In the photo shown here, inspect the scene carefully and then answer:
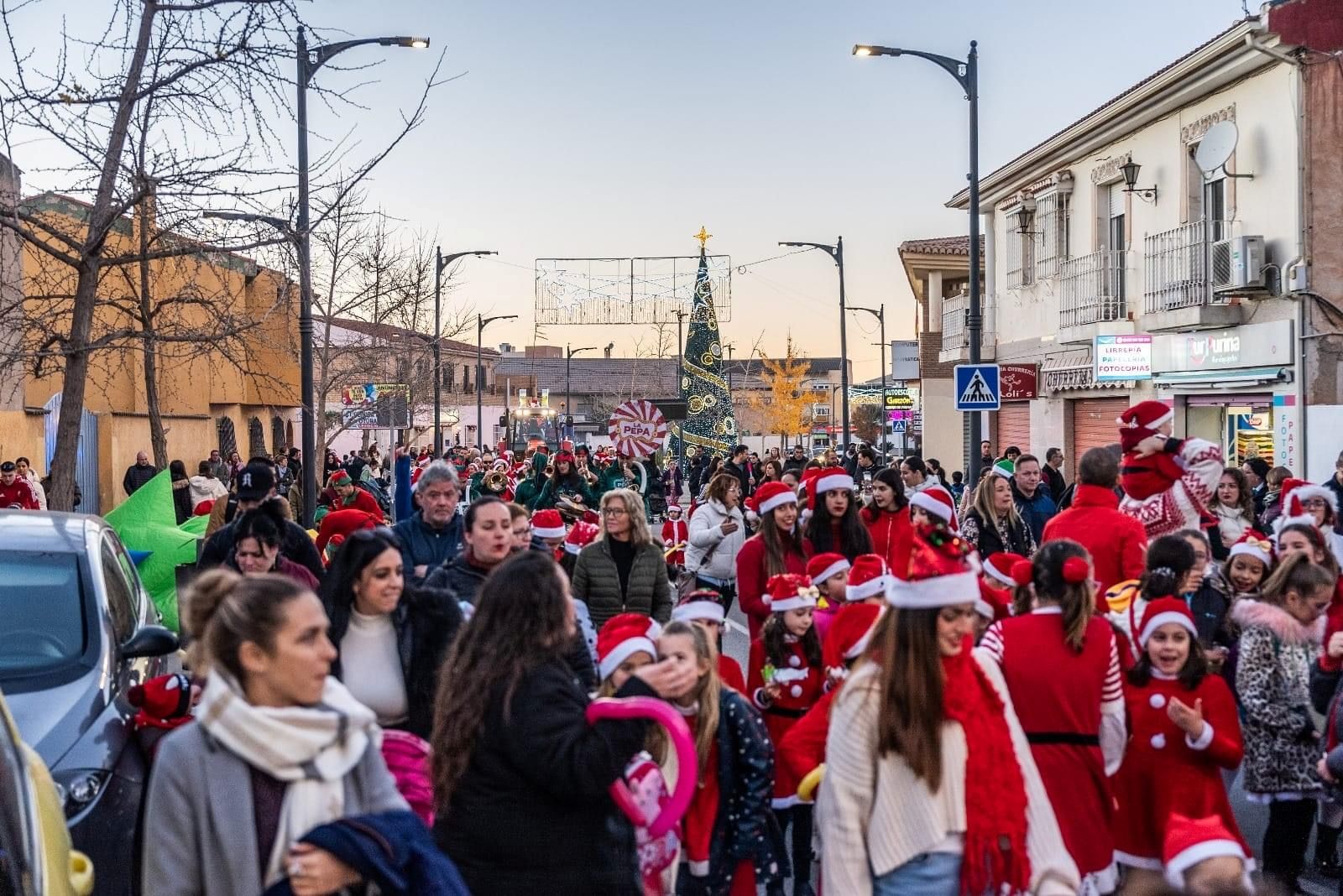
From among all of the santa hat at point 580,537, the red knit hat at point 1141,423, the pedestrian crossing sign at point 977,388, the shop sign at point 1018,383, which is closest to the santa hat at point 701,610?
the red knit hat at point 1141,423

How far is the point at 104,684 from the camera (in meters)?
6.05

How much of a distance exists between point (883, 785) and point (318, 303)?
26.5 m

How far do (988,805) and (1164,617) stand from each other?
202 cm

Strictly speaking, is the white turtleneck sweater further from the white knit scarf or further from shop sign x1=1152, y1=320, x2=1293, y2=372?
shop sign x1=1152, y1=320, x2=1293, y2=372

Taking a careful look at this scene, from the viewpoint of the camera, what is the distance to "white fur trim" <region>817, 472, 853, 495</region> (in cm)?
929

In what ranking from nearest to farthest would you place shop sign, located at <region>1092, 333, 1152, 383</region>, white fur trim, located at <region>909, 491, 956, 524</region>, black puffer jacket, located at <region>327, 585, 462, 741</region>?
black puffer jacket, located at <region>327, 585, 462, 741</region> < white fur trim, located at <region>909, 491, 956, 524</region> < shop sign, located at <region>1092, 333, 1152, 383</region>

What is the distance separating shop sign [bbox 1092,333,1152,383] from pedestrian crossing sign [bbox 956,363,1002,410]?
7.25 m

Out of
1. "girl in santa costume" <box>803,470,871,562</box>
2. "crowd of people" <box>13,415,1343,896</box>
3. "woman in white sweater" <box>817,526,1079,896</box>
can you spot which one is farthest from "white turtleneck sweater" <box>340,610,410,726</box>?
"girl in santa costume" <box>803,470,871,562</box>

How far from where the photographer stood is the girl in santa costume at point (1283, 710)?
21.4 feet

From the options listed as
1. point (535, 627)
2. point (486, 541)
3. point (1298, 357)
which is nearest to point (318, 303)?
point (1298, 357)

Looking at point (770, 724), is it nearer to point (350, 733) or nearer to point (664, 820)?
point (664, 820)

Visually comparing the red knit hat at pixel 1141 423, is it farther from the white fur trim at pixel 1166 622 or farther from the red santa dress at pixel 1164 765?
the red santa dress at pixel 1164 765

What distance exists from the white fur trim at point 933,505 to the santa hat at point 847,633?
7.03 feet

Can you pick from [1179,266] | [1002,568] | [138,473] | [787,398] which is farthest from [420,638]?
[787,398]
